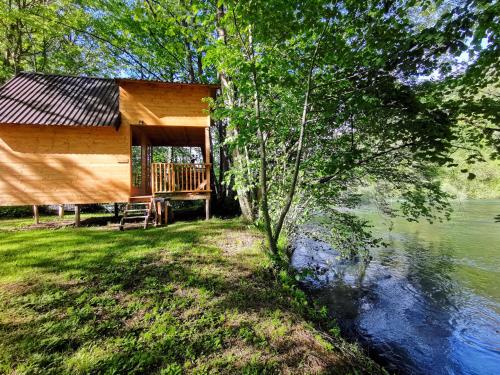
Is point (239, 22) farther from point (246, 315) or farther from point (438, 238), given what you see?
point (438, 238)

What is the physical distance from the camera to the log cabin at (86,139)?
800cm

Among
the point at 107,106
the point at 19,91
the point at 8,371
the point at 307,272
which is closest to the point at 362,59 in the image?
the point at 307,272

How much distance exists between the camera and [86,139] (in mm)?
8367

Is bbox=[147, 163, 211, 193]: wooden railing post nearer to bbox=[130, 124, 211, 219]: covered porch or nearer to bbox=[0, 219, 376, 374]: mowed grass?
bbox=[130, 124, 211, 219]: covered porch

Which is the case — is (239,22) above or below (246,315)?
above

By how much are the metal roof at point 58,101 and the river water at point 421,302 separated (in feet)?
27.5

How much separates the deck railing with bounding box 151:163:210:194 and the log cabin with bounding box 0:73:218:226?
3 centimetres

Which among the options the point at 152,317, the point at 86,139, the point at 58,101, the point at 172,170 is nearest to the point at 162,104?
the point at 172,170

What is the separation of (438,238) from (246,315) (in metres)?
14.4

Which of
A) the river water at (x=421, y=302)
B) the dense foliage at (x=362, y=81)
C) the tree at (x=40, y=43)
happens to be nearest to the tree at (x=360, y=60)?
the dense foliage at (x=362, y=81)

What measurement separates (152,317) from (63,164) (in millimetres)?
7490

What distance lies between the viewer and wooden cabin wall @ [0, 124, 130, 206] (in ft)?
26.2

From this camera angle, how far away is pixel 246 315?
11.1 ft

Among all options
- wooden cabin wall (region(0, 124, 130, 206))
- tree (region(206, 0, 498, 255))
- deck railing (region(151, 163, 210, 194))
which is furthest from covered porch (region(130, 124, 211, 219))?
tree (region(206, 0, 498, 255))
